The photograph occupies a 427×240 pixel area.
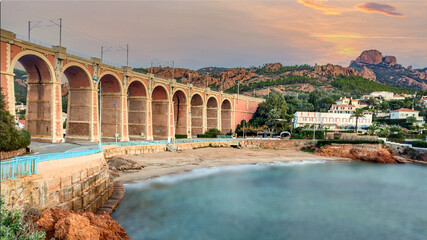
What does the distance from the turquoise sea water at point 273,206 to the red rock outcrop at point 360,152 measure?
14.4 meters

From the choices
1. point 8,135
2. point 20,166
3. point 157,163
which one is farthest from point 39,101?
point 20,166

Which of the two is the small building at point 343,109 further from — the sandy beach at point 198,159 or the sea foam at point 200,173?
the sea foam at point 200,173

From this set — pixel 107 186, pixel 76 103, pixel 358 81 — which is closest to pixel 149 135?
pixel 76 103

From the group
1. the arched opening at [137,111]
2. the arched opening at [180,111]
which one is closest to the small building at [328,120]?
the arched opening at [180,111]

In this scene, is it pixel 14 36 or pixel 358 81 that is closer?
pixel 14 36

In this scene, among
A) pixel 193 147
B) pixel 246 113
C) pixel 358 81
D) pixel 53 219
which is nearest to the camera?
pixel 53 219

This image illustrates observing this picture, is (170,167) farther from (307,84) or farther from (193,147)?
(307,84)

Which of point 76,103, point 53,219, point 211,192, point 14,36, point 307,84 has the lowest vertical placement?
point 211,192

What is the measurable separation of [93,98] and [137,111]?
1444cm

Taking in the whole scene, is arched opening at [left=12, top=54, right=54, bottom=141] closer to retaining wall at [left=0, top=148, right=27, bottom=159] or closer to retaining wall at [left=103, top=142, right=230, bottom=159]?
retaining wall at [left=103, top=142, right=230, bottom=159]

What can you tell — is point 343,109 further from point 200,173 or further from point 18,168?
point 18,168

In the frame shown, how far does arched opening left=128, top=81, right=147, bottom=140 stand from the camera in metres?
58.3

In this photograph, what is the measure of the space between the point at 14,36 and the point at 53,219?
25677 mm

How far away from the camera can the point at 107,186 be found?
26031mm
